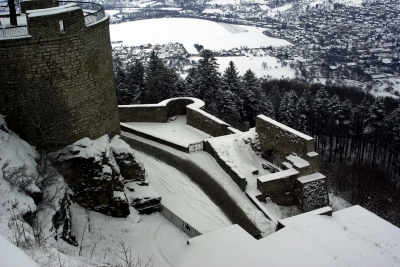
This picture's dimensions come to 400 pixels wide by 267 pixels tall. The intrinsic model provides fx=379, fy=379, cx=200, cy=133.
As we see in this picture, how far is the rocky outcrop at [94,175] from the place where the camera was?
10734 mm

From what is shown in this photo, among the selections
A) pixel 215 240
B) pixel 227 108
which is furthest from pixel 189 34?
pixel 215 240

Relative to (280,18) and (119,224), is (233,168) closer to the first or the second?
(119,224)

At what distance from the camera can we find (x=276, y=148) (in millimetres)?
17531

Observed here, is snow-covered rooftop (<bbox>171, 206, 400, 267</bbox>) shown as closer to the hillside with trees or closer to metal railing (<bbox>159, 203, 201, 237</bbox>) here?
metal railing (<bbox>159, 203, 201, 237</bbox>)

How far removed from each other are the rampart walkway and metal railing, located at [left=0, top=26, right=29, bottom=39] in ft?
29.4

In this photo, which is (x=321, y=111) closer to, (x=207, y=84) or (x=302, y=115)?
(x=302, y=115)

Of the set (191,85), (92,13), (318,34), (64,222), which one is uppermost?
(92,13)

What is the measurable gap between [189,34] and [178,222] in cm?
12388

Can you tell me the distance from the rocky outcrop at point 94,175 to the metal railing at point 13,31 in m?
3.26

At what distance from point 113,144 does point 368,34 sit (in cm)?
12738

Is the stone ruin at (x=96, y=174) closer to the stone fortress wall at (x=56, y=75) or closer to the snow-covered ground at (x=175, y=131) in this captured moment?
the stone fortress wall at (x=56, y=75)

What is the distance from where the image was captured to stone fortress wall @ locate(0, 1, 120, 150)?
9.62 meters

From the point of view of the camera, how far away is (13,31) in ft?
31.2

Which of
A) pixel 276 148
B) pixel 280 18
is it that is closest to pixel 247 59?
pixel 280 18
